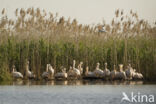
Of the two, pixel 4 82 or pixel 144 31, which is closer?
pixel 4 82

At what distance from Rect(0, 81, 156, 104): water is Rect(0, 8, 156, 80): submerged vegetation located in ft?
7.90

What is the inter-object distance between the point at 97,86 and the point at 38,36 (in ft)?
15.5

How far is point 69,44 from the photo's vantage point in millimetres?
18734

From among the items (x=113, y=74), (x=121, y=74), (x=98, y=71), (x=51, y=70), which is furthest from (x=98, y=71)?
(x=51, y=70)

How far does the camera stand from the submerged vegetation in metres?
18.1

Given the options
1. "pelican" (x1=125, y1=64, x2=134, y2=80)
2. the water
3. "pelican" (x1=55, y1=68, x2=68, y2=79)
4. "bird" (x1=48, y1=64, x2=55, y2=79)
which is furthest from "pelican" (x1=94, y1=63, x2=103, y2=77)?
the water

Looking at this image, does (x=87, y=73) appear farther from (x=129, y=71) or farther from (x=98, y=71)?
(x=129, y=71)

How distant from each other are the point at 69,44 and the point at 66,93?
210 inches

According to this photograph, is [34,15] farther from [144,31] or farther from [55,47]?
[144,31]

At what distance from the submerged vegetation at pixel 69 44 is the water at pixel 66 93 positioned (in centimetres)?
241

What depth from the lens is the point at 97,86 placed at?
1536 centimetres

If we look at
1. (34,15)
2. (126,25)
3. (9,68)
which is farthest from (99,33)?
(9,68)

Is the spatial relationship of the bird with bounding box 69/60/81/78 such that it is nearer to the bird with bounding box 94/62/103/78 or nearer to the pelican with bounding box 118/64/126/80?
the bird with bounding box 94/62/103/78

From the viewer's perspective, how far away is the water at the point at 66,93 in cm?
1238
